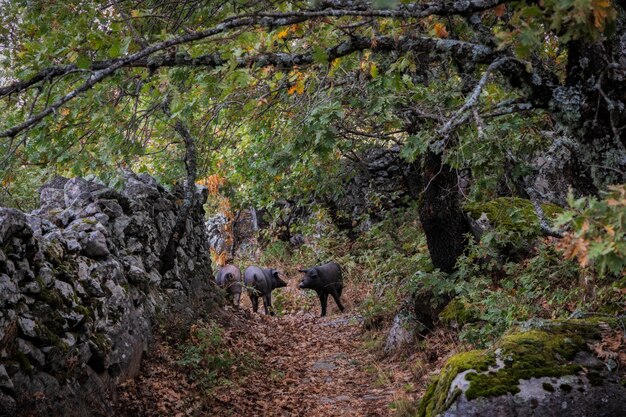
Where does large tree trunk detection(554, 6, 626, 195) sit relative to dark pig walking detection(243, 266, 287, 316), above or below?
above

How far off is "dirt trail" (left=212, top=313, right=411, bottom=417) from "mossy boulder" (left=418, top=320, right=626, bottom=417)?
2.43m

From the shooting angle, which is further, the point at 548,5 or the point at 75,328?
the point at 75,328

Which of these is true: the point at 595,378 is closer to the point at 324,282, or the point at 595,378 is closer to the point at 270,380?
the point at 270,380

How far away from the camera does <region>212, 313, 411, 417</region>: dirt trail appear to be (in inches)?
306

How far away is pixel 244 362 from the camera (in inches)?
373

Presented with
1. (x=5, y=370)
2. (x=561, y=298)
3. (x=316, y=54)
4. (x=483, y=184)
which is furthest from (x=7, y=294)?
(x=561, y=298)

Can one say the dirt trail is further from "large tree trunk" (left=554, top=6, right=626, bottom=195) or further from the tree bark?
"large tree trunk" (left=554, top=6, right=626, bottom=195)

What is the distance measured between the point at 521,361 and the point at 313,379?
16.9 ft

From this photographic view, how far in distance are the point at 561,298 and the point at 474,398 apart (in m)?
2.90

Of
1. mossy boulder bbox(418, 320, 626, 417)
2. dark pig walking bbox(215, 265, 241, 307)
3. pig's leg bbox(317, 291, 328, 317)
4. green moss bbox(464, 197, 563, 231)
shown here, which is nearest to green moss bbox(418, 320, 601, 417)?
mossy boulder bbox(418, 320, 626, 417)

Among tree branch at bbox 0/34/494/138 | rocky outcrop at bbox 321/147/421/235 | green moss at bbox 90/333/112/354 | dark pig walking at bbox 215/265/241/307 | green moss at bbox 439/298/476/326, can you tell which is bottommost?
green moss at bbox 439/298/476/326

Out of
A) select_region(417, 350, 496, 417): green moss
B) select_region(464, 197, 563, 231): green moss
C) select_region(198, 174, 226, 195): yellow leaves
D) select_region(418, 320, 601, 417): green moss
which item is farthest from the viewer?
select_region(198, 174, 226, 195): yellow leaves

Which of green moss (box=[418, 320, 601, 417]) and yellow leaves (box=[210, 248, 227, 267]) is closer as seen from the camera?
green moss (box=[418, 320, 601, 417])

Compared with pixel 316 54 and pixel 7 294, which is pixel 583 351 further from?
pixel 7 294
